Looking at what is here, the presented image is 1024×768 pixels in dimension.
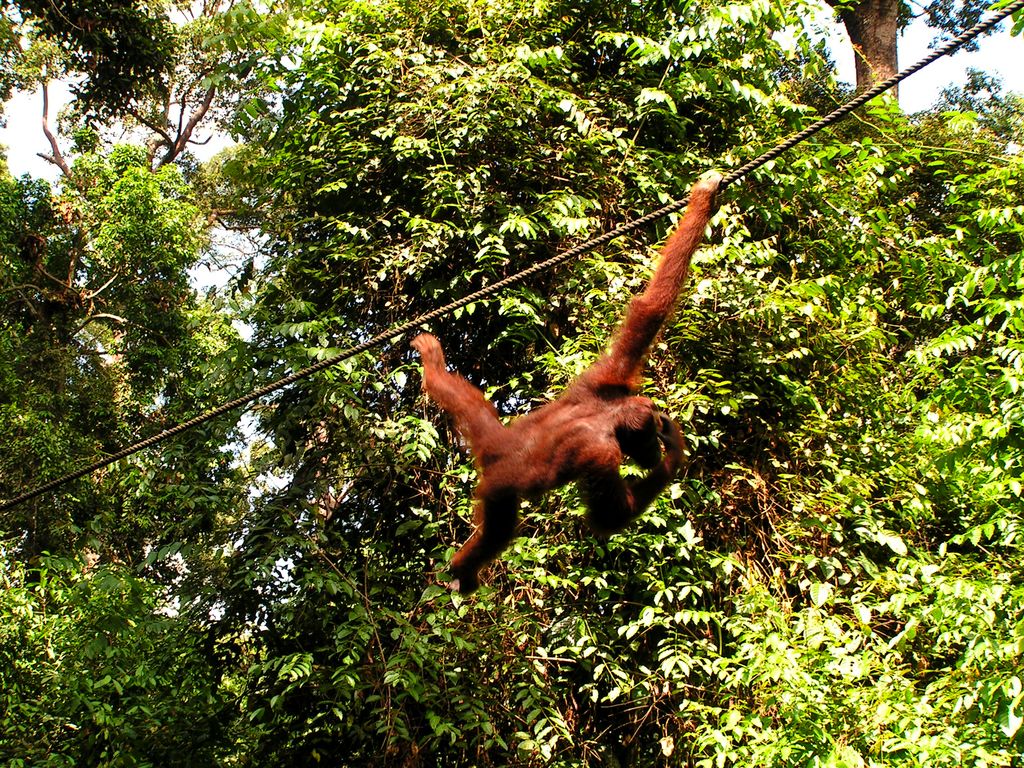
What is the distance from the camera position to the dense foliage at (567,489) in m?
4.73

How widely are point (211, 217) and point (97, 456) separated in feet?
26.4

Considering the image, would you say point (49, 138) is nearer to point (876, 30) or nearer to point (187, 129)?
point (187, 129)

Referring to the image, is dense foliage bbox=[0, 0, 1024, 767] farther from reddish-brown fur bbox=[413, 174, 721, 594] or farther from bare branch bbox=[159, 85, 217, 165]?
bare branch bbox=[159, 85, 217, 165]

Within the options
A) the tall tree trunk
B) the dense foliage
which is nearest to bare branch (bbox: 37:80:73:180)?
the dense foliage

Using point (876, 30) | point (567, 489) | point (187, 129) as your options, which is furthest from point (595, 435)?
point (187, 129)

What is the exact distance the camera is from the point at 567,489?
17.0 feet

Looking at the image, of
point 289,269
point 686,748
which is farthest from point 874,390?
point 289,269

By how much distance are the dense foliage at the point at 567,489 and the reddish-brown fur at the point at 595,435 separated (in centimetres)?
124

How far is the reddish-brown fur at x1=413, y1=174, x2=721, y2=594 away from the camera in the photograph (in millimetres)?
3656

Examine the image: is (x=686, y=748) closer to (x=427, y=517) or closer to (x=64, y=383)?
(x=427, y=517)

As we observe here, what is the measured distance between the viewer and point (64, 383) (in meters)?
11.3

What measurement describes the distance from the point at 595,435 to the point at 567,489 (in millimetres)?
1566

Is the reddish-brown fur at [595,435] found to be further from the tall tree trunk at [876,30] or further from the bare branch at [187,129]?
the bare branch at [187,129]

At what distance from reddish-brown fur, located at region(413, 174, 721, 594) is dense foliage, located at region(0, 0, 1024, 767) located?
48.7 inches
